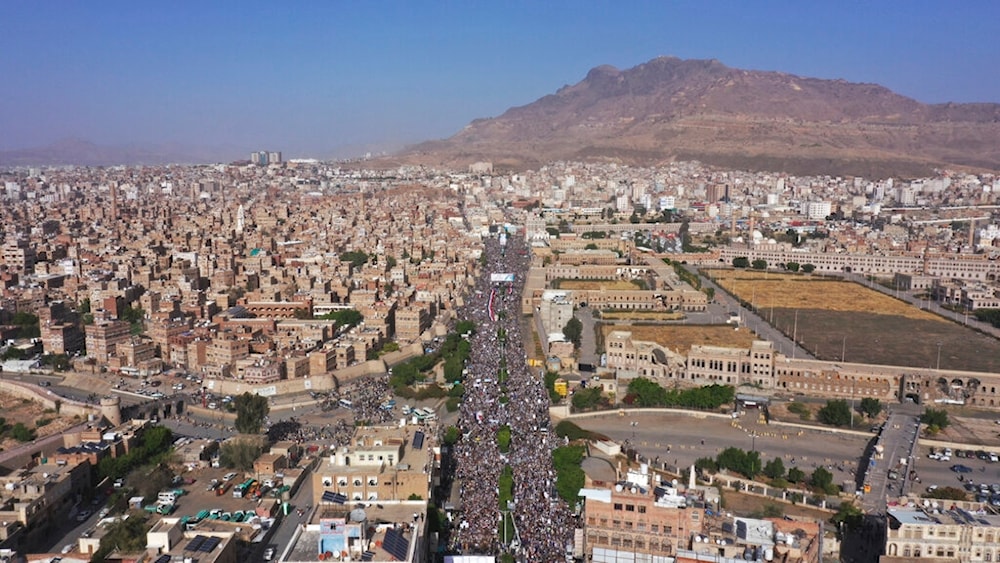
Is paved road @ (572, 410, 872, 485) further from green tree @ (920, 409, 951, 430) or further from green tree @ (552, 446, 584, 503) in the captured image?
green tree @ (552, 446, 584, 503)

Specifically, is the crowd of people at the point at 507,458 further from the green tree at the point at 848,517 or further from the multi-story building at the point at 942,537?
the multi-story building at the point at 942,537

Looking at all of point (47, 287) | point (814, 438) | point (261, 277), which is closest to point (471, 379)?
point (814, 438)

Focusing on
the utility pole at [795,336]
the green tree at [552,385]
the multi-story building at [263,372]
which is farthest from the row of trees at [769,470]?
the multi-story building at [263,372]

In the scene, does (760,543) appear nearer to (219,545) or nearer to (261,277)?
(219,545)

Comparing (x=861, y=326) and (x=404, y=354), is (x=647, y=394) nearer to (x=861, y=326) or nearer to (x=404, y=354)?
(x=404, y=354)

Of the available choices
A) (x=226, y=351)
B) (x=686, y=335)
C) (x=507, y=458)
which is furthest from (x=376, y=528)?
(x=686, y=335)

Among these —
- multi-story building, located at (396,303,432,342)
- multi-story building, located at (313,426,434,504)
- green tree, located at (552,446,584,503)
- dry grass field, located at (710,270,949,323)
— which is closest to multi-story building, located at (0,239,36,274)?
multi-story building, located at (396,303,432,342)
